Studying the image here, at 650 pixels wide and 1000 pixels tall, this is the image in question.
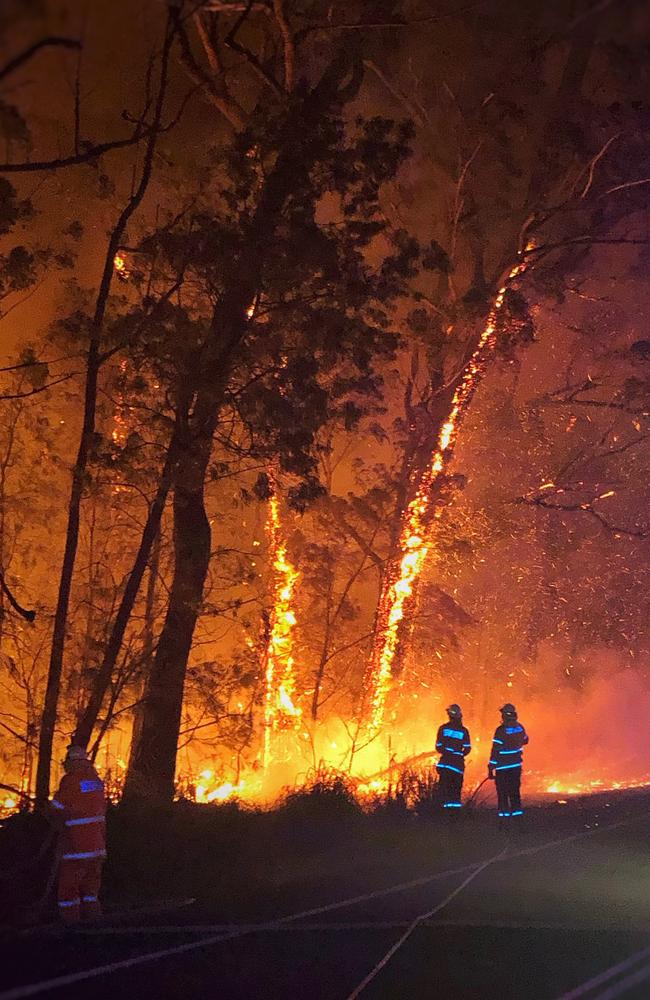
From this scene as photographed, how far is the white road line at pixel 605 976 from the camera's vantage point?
6.45 metres

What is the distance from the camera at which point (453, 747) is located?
560 inches

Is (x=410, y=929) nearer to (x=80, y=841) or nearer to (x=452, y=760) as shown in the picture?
(x=80, y=841)

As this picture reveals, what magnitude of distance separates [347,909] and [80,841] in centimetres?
244

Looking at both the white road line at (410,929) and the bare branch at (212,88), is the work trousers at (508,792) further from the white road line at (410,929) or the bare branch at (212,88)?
the bare branch at (212,88)

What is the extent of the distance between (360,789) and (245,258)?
27.4 feet

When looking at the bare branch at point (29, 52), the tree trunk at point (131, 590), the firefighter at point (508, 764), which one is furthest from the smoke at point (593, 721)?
the bare branch at point (29, 52)

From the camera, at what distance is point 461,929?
8.23 m

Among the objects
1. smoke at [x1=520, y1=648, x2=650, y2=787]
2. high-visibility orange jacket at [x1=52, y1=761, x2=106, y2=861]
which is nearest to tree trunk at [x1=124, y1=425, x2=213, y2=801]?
high-visibility orange jacket at [x1=52, y1=761, x2=106, y2=861]

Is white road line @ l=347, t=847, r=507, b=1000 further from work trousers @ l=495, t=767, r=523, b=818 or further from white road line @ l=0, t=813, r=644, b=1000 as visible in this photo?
work trousers @ l=495, t=767, r=523, b=818

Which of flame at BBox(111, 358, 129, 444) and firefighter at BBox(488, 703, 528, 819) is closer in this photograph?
flame at BBox(111, 358, 129, 444)

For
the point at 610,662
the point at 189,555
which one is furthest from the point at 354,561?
the point at 610,662

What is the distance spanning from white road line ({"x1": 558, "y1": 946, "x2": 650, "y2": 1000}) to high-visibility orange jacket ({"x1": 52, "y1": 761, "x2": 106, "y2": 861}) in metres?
3.86

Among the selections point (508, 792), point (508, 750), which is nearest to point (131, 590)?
point (508, 750)

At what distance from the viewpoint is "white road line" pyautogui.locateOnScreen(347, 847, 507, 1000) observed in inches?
258
